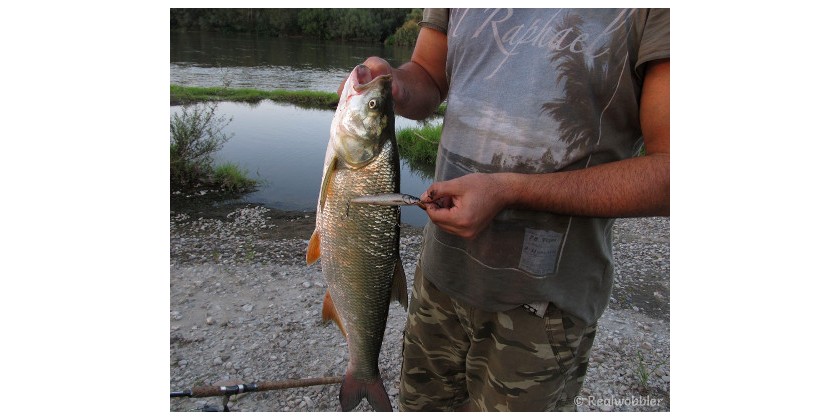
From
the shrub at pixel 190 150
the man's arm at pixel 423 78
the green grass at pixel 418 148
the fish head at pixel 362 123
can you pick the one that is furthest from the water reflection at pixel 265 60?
the fish head at pixel 362 123

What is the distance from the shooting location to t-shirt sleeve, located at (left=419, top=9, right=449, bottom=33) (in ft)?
6.76

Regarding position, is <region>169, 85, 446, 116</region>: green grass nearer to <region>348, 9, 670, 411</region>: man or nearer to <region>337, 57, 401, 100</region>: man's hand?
<region>337, 57, 401, 100</region>: man's hand

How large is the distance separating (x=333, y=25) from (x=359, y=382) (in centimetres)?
1475

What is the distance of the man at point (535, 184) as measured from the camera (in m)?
1.58

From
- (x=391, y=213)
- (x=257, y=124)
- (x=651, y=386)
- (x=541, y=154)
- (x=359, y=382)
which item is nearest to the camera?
(x=541, y=154)

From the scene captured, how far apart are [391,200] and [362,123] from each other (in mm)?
330

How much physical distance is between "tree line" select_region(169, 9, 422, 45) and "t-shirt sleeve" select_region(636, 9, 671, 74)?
7.81m

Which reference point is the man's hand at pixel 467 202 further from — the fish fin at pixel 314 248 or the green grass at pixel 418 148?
the green grass at pixel 418 148

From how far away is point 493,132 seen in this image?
175cm

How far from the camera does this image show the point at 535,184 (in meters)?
1.62

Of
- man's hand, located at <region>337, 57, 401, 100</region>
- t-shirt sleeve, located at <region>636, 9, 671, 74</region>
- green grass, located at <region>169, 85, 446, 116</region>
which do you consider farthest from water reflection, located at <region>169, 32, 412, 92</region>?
t-shirt sleeve, located at <region>636, 9, 671, 74</region>

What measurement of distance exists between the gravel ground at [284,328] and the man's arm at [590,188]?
2.12 metres

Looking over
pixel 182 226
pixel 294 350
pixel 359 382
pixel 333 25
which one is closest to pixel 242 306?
pixel 294 350

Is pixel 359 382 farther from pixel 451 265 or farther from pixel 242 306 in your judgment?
pixel 242 306
